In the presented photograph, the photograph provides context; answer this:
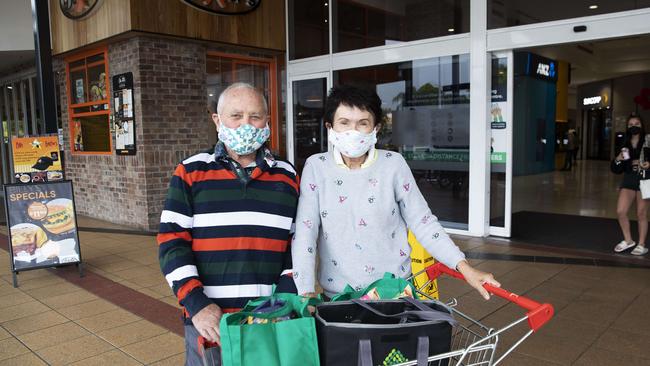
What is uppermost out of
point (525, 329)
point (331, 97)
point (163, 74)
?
point (163, 74)

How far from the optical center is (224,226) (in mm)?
1920

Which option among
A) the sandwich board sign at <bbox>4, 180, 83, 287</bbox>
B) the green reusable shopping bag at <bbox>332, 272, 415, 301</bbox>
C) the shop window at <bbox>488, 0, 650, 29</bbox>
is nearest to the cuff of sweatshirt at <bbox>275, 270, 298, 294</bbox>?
the green reusable shopping bag at <bbox>332, 272, 415, 301</bbox>

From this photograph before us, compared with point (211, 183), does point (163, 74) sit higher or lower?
higher

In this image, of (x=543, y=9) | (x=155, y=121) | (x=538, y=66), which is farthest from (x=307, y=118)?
(x=538, y=66)

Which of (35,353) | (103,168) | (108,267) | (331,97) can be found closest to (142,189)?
(103,168)

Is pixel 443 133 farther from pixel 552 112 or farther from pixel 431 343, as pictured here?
pixel 552 112

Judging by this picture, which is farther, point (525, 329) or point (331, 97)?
point (525, 329)

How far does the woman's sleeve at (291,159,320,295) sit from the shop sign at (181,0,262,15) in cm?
679

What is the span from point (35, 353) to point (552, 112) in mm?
20976

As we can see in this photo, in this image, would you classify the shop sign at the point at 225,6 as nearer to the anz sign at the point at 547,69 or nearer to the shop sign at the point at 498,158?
the shop sign at the point at 498,158

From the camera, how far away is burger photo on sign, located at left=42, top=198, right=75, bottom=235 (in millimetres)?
5688

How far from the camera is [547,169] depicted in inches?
825

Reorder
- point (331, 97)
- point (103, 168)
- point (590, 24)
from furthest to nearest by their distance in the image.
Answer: point (103, 168), point (590, 24), point (331, 97)

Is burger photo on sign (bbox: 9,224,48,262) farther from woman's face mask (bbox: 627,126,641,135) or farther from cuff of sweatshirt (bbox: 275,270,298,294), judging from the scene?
woman's face mask (bbox: 627,126,641,135)
